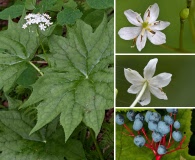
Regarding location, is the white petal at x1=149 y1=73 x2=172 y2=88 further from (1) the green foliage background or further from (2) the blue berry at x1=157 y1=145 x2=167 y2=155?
(2) the blue berry at x1=157 y1=145 x2=167 y2=155

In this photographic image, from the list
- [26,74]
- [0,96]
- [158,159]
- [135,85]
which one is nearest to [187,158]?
[158,159]

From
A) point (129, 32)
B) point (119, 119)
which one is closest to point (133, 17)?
Result: point (129, 32)

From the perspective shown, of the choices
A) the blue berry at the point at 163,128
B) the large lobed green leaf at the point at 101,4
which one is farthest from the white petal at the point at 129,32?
the large lobed green leaf at the point at 101,4

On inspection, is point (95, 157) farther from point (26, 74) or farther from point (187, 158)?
point (187, 158)

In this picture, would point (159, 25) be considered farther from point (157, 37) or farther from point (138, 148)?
point (138, 148)

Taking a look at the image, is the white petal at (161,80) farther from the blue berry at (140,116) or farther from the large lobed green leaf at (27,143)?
the large lobed green leaf at (27,143)

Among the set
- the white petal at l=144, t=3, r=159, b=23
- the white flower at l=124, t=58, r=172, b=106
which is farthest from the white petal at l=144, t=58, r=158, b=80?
the white petal at l=144, t=3, r=159, b=23
